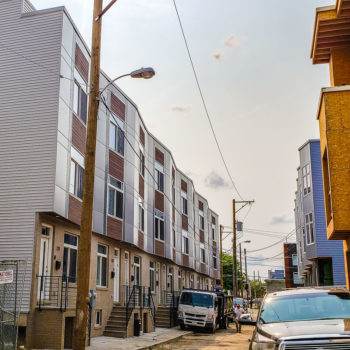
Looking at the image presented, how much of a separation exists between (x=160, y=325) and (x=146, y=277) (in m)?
2.93

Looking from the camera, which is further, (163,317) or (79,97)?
(163,317)

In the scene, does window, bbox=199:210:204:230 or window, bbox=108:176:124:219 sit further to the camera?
window, bbox=199:210:204:230

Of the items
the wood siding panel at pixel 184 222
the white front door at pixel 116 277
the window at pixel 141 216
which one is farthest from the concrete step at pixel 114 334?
the wood siding panel at pixel 184 222

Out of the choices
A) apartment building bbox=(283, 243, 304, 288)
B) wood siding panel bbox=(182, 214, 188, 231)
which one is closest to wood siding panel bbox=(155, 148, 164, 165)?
wood siding panel bbox=(182, 214, 188, 231)

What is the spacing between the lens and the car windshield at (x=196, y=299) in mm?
28281

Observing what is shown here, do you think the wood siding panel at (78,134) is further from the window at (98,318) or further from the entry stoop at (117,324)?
the entry stoop at (117,324)

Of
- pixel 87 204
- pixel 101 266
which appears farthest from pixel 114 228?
pixel 87 204

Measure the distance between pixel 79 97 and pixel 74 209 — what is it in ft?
15.2

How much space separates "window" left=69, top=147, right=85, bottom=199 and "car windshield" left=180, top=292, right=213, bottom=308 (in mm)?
12316

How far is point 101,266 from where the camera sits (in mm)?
22516

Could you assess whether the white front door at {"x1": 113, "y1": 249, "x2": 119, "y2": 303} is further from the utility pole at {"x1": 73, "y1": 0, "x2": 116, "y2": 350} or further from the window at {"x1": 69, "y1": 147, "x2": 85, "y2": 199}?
the utility pole at {"x1": 73, "y1": 0, "x2": 116, "y2": 350}

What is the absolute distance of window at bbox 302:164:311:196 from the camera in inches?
1403

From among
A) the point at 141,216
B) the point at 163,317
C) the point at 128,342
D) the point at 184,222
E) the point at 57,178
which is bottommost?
the point at 128,342

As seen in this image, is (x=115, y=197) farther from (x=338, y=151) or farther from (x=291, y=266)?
(x=291, y=266)
